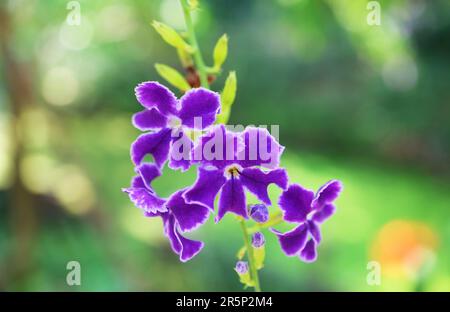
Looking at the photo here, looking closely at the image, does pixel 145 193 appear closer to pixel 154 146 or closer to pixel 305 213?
pixel 154 146

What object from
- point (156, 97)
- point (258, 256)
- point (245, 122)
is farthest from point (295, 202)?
point (245, 122)

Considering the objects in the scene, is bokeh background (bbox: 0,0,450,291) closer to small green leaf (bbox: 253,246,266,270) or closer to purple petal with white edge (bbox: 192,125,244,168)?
small green leaf (bbox: 253,246,266,270)

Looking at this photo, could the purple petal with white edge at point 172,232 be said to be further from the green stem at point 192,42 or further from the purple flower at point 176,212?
the green stem at point 192,42

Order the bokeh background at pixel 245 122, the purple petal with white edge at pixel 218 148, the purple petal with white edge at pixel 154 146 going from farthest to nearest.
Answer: the bokeh background at pixel 245 122 < the purple petal with white edge at pixel 154 146 < the purple petal with white edge at pixel 218 148

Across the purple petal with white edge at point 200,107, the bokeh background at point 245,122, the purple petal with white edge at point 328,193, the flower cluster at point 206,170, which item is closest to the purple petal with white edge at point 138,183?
the flower cluster at point 206,170

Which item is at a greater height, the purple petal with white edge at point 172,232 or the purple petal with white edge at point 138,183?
the purple petal with white edge at point 138,183

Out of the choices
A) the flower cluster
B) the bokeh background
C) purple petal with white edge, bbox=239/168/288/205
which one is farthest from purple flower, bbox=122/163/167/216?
the bokeh background

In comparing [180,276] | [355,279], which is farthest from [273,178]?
[355,279]

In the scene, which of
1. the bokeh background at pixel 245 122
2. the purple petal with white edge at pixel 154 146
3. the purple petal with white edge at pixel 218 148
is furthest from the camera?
the bokeh background at pixel 245 122
